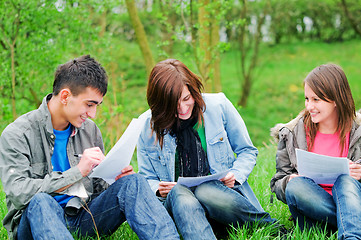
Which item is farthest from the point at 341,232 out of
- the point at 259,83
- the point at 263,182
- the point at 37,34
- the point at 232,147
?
the point at 259,83

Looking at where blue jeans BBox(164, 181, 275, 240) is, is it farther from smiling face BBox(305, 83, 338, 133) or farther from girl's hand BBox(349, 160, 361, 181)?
smiling face BBox(305, 83, 338, 133)

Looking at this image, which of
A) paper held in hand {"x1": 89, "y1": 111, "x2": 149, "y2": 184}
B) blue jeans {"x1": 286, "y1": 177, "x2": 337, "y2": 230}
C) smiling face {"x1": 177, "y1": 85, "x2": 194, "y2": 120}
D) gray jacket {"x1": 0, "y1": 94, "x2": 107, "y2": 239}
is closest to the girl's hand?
blue jeans {"x1": 286, "y1": 177, "x2": 337, "y2": 230}

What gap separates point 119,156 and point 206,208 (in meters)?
0.61

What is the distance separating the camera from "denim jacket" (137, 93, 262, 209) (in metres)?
2.91

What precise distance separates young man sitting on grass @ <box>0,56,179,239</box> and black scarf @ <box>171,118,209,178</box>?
0.39m

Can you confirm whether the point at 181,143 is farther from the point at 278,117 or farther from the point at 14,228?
the point at 278,117

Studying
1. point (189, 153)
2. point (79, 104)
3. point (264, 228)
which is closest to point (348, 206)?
point (264, 228)

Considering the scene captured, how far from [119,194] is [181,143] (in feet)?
1.93

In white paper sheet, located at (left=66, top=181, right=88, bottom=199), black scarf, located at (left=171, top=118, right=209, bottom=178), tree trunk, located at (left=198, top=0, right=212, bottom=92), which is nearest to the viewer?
white paper sheet, located at (left=66, top=181, right=88, bottom=199)

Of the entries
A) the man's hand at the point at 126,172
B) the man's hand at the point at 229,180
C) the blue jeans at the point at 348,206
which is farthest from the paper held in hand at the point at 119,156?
the blue jeans at the point at 348,206

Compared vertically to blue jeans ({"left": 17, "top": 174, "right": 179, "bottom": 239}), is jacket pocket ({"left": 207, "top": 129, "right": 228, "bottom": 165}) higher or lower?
higher

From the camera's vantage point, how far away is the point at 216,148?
291 centimetres

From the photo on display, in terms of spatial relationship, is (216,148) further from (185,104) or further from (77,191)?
(77,191)

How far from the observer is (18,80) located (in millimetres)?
6457
